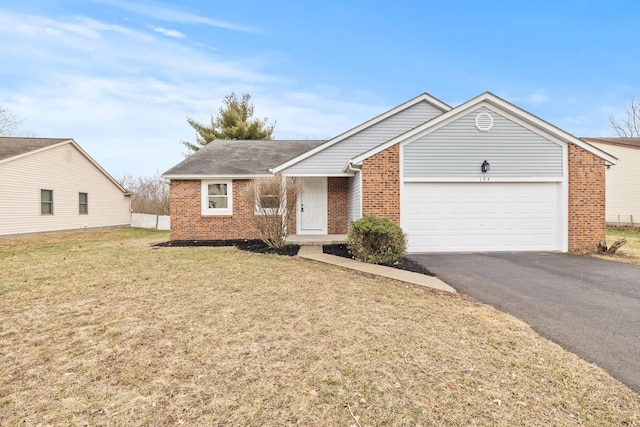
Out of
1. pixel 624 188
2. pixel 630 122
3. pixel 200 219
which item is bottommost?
pixel 200 219

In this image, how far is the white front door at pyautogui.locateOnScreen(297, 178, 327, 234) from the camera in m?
13.0

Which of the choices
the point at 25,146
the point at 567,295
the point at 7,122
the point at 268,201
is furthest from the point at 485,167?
the point at 7,122

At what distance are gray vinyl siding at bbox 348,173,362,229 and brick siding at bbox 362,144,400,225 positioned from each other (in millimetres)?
372

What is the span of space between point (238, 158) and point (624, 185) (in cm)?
2401

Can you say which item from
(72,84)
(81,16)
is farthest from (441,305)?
(72,84)

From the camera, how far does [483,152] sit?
378 inches

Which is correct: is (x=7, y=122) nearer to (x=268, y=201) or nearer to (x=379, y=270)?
(x=268, y=201)

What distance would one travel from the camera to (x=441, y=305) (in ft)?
15.9

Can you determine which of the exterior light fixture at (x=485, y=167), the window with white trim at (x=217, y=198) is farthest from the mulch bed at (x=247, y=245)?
the exterior light fixture at (x=485, y=167)

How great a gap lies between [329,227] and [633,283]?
9.08 m

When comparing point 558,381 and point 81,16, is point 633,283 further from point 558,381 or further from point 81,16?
point 81,16

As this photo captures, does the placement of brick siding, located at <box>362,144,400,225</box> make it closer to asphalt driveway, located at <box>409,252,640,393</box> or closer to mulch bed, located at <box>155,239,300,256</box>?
asphalt driveway, located at <box>409,252,640,393</box>

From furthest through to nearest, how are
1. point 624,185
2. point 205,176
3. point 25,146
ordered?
1. point 624,185
2. point 25,146
3. point 205,176

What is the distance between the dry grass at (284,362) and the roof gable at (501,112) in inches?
220
